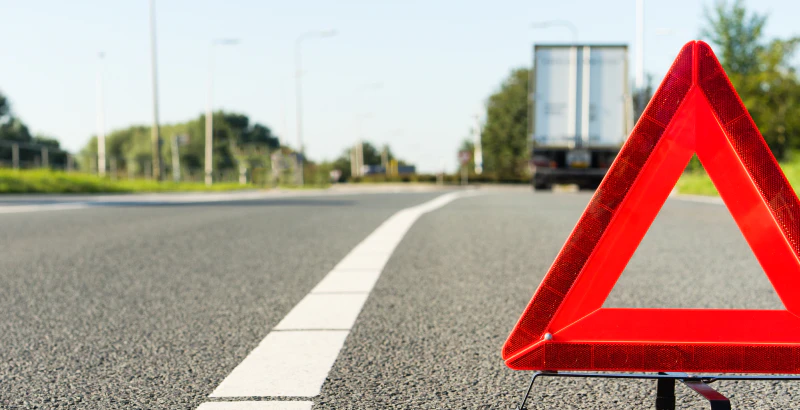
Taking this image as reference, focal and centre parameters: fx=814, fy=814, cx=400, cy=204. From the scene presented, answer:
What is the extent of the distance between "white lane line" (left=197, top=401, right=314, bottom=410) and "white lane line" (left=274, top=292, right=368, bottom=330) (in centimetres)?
132

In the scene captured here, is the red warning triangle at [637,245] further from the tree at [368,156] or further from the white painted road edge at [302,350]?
the tree at [368,156]

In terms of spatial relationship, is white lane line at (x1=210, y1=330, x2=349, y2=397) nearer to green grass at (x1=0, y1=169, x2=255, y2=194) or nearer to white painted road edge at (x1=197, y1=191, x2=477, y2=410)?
white painted road edge at (x1=197, y1=191, x2=477, y2=410)

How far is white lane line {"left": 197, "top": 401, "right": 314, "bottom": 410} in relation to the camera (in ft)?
8.73

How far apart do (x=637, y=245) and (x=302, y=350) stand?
1.75m

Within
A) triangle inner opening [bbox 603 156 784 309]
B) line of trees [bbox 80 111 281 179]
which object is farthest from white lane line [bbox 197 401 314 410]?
line of trees [bbox 80 111 281 179]

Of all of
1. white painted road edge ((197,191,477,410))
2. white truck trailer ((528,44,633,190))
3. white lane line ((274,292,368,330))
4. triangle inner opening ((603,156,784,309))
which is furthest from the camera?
white truck trailer ((528,44,633,190))

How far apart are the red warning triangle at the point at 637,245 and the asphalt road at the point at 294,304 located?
502 millimetres

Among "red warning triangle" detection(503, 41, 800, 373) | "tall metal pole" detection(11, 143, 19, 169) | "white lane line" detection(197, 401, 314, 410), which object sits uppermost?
"tall metal pole" detection(11, 143, 19, 169)

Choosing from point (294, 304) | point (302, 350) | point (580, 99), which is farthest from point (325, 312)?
point (580, 99)

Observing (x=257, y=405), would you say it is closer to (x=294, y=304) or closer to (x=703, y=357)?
(x=703, y=357)

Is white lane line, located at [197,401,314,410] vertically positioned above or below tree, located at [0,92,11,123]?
below

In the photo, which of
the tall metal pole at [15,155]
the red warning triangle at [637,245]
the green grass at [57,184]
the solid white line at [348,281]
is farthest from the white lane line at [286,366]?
the tall metal pole at [15,155]

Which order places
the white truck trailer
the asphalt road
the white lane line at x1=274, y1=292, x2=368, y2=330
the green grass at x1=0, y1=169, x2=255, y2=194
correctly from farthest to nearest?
1. the green grass at x1=0, y1=169, x2=255, y2=194
2. the white truck trailer
3. the white lane line at x1=274, y1=292, x2=368, y2=330
4. the asphalt road

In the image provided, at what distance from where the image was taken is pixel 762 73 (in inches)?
1451
